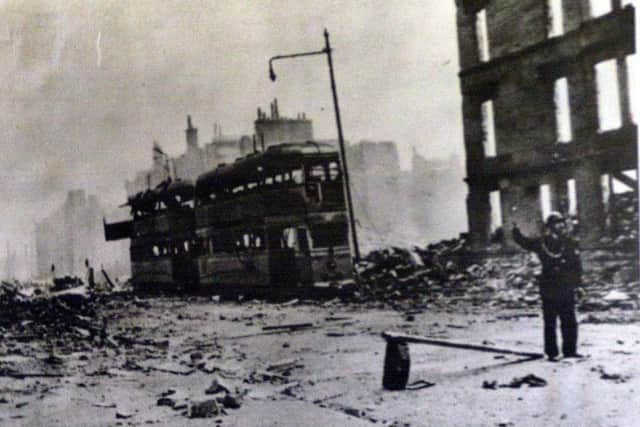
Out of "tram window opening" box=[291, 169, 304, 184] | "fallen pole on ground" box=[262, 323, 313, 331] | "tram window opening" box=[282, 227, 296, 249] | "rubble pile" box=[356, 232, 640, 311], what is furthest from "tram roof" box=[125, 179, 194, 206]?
"fallen pole on ground" box=[262, 323, 313, 331]

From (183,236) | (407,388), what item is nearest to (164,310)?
(183,236)

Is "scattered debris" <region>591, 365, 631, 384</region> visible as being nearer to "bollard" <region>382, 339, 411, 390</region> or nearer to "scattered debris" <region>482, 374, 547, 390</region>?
"scattered debris" <region>482, 374, 547, 390</region>

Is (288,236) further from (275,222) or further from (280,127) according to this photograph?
(280,127)

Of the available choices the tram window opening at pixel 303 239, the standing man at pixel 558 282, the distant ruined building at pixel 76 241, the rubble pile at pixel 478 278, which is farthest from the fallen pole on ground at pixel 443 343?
the distant ruined building at pixel 76 241

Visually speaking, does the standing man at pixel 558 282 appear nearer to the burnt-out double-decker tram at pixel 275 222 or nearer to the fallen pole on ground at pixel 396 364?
the fallen pole on ground at pixel 396 364

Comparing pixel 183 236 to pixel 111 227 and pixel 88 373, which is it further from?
pixel 88 373

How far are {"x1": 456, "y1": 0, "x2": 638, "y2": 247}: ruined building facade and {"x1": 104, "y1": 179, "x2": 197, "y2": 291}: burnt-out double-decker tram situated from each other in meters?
8.96

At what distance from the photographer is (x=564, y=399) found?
200 inches

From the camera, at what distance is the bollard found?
19.3 ft

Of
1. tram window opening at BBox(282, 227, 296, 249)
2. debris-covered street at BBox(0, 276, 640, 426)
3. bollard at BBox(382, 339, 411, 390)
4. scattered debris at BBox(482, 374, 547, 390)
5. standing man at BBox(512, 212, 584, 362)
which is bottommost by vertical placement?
debris-covered street at BBox(0, 276, 640, 426)

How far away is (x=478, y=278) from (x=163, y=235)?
11.4m

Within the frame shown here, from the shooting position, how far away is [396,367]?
588cm

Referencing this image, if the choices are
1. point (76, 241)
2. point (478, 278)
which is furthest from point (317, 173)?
point (76, 241)

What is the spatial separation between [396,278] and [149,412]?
12078 mm
